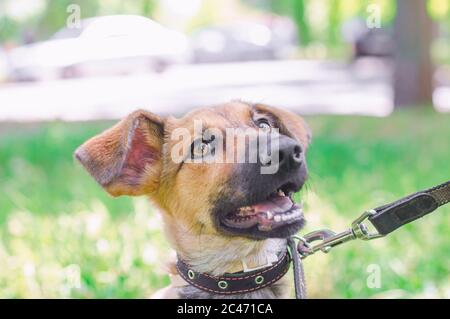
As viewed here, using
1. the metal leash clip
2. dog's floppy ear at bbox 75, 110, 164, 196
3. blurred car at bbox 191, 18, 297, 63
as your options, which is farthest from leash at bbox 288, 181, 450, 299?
blurred car at bbox 191, 18, 297, 63

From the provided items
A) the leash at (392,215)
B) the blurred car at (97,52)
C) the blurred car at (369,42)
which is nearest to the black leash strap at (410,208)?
the leash at (392,215)

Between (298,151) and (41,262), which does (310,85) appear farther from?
(298,151)

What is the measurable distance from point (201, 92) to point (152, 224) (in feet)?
46.1

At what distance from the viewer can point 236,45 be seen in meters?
32.2

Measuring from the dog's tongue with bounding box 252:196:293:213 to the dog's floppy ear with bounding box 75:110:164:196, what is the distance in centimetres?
64

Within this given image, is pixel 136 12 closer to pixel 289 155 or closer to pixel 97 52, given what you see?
pixel 97 52

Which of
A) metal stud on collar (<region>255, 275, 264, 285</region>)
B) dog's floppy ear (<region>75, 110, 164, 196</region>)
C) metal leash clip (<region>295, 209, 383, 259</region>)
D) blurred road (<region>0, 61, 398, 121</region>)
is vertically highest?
dog's floppy ear (<region>75, 110, 164, 196</region>)

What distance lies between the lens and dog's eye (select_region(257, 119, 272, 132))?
3.81m

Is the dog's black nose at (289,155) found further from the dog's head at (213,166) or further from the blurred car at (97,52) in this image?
the blurred car at (97,52)

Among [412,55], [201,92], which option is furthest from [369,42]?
[412,55]

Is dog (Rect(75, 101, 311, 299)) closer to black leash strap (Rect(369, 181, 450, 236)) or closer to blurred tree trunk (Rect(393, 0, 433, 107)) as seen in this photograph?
black leash strap (Rect(369, 181, 450, 236))

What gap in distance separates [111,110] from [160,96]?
3538mm
